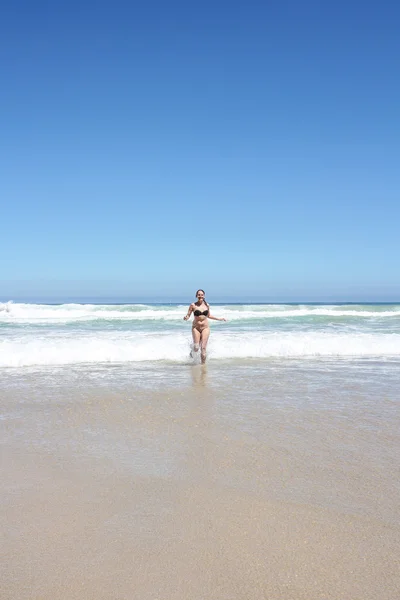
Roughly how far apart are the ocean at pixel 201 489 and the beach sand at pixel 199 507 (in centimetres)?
1

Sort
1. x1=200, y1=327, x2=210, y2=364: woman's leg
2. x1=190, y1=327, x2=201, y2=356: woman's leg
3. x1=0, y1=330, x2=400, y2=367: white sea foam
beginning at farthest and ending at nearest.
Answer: x1=190, y1=327, x2=201, y2=356: woman's leg
x1=0, y1=330, x2=400, y2=367: white sea foam
x1=200, y1=327, x2=210, y2=364: woman's leg

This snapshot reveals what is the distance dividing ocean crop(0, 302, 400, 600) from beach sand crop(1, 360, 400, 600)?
1 cm

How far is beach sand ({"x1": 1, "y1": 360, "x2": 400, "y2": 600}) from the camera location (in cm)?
235

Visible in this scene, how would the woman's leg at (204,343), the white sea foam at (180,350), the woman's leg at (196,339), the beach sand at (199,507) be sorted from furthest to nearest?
the woman's leg at (196,339) → the white sea foam at (180,350) → the woman's leg at (204,343) → the beach sand at (199,507)

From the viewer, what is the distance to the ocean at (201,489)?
2381 mm

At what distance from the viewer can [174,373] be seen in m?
8.91

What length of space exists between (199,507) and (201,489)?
0.31 meters

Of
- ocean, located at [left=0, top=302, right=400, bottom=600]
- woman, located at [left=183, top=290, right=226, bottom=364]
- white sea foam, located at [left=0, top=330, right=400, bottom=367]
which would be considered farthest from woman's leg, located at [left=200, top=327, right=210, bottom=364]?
ocean, located at [left=0, top=302, right=400, bottom=600]

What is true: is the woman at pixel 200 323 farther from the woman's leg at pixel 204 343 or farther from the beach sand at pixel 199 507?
the beach sand at pixel 199 507

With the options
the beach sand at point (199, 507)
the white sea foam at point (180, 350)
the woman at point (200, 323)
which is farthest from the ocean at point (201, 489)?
the woman at point (200, 323)

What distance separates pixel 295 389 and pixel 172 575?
510cm

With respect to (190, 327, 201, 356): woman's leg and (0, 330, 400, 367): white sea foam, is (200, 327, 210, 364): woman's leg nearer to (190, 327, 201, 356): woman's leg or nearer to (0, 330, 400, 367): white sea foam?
(190, 327, 201, 356): woman's leg

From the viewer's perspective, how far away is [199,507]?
317cm

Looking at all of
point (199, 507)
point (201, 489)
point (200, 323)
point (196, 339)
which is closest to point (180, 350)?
point (196, 339)
